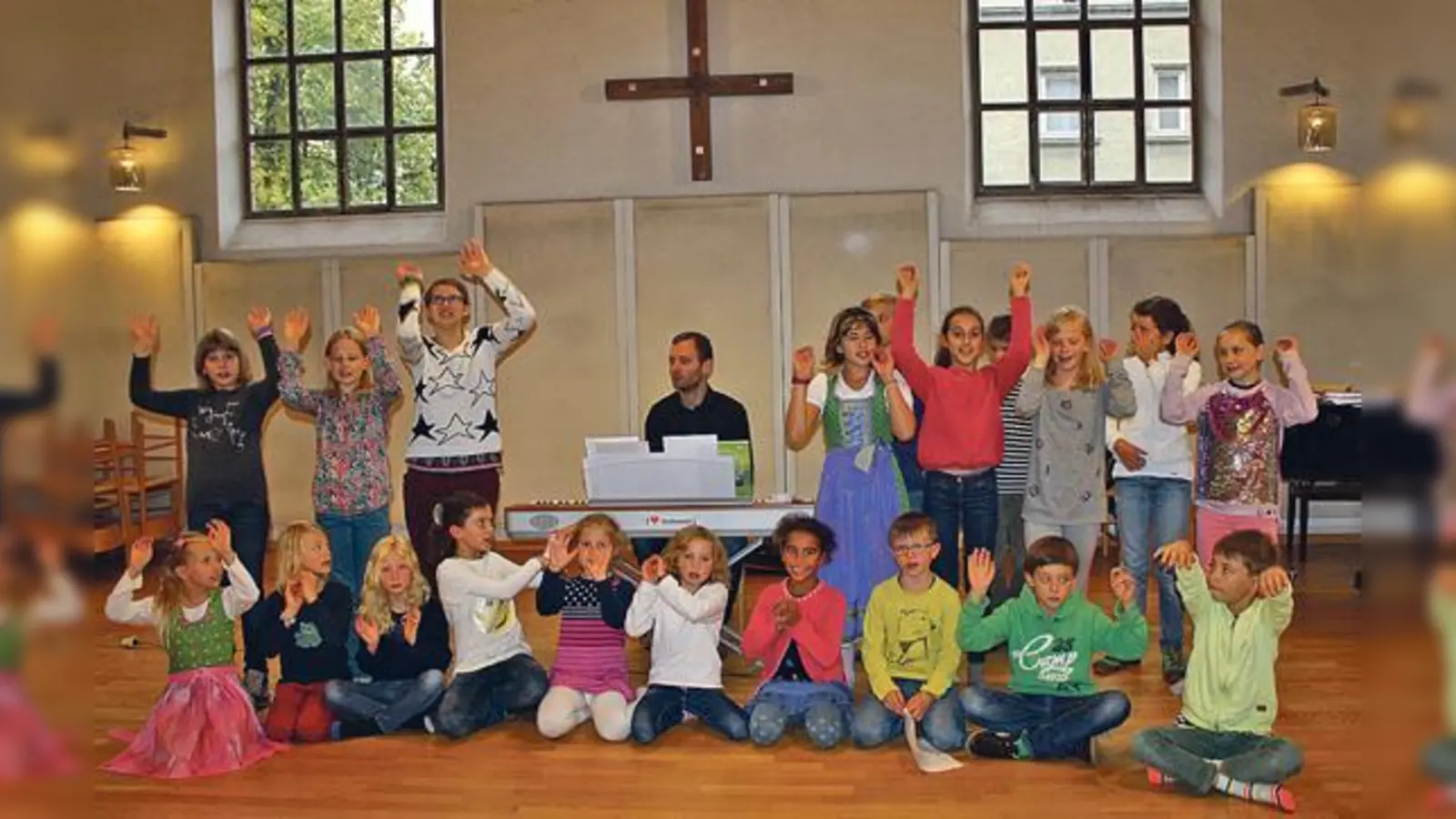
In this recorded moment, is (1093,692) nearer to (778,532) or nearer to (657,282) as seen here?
(778,532)

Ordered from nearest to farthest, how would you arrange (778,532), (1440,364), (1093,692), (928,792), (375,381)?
(1440,364) → (928,792) → (1093,692) → (778,532) → (375,381)

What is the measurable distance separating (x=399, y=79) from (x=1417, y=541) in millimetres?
9467

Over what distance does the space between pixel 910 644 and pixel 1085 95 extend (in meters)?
5.45

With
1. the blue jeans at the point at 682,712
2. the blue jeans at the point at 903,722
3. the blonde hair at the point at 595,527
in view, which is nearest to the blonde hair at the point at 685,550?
the blonde hair at the point at 595,527

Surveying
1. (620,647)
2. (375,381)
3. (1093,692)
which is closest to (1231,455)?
(1093,692)

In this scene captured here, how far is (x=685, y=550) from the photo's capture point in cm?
474

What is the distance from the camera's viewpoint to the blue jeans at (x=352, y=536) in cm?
531

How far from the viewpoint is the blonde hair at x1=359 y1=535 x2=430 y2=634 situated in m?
4.77

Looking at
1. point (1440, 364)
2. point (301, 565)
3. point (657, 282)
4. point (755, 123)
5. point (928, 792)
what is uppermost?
point (755, 123)

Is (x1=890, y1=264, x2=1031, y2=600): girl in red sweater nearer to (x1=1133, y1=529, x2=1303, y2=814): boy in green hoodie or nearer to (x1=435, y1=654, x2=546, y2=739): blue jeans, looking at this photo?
(x1=1133, y1=529, x2=1303, y2=814): boy in green hoodie

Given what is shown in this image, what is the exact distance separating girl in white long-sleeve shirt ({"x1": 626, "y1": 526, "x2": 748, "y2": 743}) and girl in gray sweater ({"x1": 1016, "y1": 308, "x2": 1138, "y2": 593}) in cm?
122

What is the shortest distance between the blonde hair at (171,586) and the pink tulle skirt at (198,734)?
0.17m

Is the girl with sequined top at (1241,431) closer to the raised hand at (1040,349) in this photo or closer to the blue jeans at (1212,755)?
the raised hand at (1040,349)

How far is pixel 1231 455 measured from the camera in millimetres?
4844
